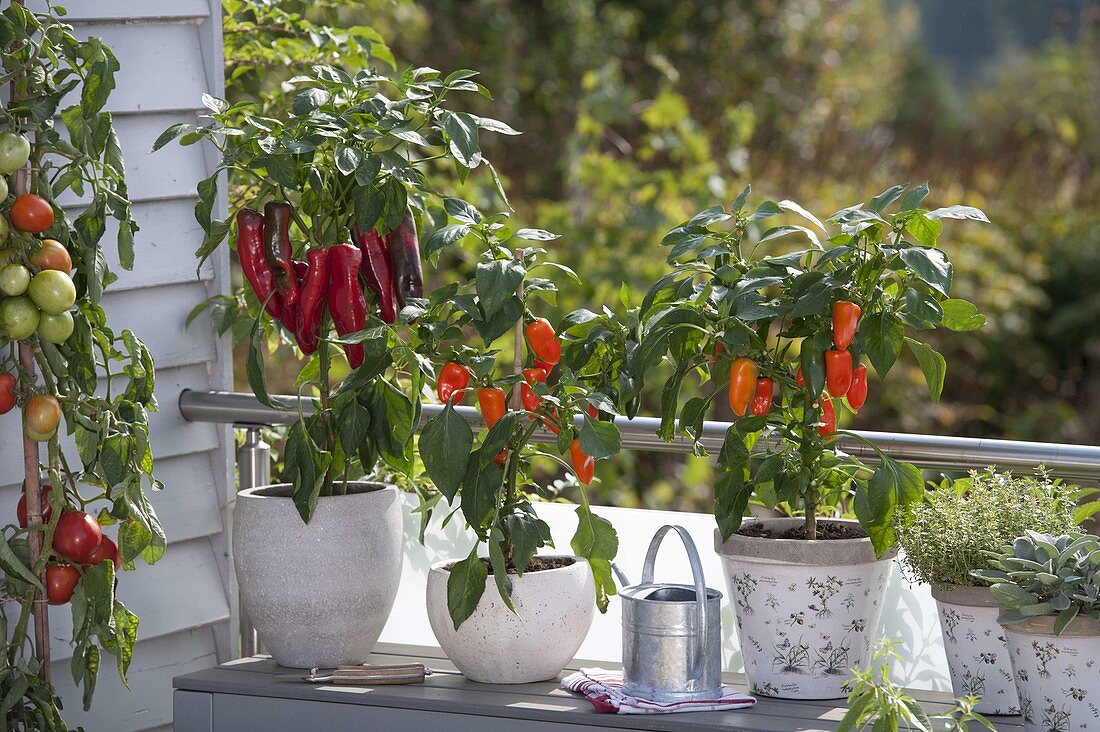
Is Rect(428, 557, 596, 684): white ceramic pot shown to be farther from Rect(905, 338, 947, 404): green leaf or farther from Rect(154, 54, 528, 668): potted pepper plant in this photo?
Rect(905, 338, 947, 404): green leaf

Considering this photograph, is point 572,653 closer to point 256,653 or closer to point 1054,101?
point 256,653

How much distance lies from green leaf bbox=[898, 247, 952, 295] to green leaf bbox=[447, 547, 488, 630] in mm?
561

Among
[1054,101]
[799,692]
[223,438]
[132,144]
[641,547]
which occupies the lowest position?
[799,692]

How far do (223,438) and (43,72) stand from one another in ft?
1.98

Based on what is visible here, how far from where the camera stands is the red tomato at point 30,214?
1408 millimetres

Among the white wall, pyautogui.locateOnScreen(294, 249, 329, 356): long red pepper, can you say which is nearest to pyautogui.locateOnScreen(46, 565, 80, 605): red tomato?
pyautogui.locateOnScreen(294, 249, 329, 356): long red pepper

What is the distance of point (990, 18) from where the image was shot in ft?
30.9

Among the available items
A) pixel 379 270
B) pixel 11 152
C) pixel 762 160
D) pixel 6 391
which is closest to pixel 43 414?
pixel 6 391

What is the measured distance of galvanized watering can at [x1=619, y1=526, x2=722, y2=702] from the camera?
141 centimetres

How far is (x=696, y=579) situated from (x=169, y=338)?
0.84 metres

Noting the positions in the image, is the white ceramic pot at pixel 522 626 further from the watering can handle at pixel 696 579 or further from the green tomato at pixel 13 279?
the green tomato at pixel 13 279

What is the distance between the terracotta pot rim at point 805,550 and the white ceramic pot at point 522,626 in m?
0.19

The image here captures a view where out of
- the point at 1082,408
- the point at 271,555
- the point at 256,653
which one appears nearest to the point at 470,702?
the point at 271,555

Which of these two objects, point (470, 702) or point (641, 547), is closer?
point (470, 702)
